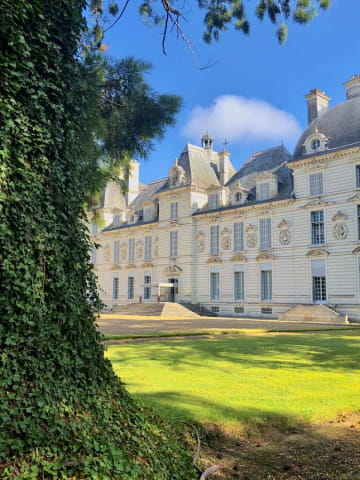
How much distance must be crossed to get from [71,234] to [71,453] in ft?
5.25

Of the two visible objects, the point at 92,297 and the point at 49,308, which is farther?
the point at 92,297

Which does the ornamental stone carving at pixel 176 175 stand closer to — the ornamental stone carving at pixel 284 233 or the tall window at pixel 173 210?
the tall window at pixel 173 210

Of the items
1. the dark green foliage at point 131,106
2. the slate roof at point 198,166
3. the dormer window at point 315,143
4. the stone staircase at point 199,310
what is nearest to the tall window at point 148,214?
the slate roof at point 198,166

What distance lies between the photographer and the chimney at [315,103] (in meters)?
33.0

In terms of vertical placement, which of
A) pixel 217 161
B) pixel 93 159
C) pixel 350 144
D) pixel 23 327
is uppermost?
pixel 217 161

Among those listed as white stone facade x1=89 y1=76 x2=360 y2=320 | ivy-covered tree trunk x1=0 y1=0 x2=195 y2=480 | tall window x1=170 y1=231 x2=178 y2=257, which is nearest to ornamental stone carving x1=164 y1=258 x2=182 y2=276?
white stone facade x1=89 y1=76 x2=360 y2=320

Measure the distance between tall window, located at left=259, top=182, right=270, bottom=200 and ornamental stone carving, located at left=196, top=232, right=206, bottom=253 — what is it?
6372 mm

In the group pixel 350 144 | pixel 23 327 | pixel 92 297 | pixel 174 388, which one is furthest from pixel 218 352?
pixel 350 144

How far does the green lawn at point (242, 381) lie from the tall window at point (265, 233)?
21.2 metres

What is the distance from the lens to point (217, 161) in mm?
41844

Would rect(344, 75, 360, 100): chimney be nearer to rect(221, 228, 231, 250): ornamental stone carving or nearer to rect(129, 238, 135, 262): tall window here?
rect(221, 228, 231, 250): ornamental stone carving

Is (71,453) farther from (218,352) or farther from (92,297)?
(218,352)

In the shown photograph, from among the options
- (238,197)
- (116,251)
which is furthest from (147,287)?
(238,197)

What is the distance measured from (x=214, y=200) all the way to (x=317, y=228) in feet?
33.5
